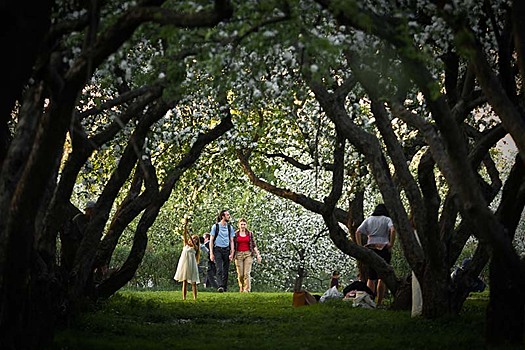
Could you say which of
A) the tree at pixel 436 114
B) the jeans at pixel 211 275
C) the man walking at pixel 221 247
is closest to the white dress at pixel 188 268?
the man walking at pixel 221 247

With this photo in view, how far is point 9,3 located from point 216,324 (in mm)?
8148

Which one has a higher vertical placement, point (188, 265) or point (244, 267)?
point (244, 267)

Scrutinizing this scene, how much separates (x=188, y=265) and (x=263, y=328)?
8109mm

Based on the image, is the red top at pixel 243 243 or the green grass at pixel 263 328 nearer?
the green grass at pixel 263 328

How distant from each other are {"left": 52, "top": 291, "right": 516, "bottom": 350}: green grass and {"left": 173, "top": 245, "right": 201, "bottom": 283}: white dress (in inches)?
118

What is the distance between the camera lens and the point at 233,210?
36.6m

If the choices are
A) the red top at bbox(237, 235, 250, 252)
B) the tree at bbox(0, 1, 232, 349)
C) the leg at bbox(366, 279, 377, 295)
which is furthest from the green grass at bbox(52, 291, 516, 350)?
the red top at bbox(237, 235, 250, 252)

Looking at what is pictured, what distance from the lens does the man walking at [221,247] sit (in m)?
24.6

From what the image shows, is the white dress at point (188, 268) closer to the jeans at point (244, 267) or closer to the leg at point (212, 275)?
the jeans at point (244, 267)

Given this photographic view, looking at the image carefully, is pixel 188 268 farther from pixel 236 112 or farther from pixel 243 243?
pixel 236 112

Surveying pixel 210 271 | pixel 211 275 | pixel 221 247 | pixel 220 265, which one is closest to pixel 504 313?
pixel 221 247

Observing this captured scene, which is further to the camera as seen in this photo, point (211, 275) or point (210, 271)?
point (211, 275)

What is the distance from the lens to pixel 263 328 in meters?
13.3

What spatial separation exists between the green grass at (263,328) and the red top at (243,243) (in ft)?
22.2
